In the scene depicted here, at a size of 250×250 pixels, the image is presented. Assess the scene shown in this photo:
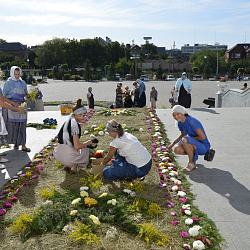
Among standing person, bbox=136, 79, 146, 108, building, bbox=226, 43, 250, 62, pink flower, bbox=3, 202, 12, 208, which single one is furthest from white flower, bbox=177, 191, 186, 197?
building, bbox=226, 43, 250, 62

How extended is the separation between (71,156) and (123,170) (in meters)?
1.03

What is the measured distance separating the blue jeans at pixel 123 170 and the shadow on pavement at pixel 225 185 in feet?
3.17

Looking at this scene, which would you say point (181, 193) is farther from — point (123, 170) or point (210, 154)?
point (210, 154)

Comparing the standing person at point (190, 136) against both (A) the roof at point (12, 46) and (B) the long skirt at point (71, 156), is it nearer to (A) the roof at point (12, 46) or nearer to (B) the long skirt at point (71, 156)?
(B) the long skirt at point (71, 156)

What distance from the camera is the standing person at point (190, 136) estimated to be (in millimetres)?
5382

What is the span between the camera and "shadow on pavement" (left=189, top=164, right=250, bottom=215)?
439 centimetres

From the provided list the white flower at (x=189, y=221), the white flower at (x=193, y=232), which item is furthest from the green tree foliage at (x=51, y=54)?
the white flower at (x=193, y=232)

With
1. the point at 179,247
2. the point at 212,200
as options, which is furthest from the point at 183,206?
the point at 179,247

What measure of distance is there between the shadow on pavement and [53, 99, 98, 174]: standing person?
72.5 inches

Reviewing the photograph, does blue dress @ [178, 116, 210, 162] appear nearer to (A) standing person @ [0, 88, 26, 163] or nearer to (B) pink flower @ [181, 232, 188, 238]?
(B) pink flower @ [181, 232, 188, 238]

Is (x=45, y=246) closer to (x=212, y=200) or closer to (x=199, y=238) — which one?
(x=199, y=238)

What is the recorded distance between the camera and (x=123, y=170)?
489 cm

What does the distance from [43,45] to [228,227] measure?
70310mm

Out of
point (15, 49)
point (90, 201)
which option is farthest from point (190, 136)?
point (15, 49)
